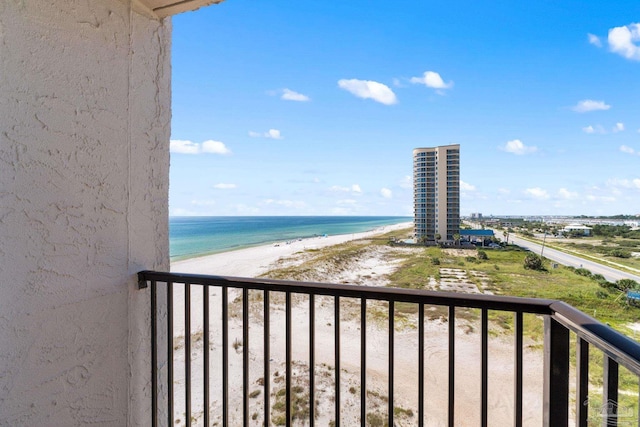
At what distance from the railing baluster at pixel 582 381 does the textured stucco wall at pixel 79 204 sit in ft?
5.64

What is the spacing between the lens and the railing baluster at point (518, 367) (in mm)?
973

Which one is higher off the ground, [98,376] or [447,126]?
[447,126]

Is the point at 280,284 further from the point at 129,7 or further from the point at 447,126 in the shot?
the point at 447,126

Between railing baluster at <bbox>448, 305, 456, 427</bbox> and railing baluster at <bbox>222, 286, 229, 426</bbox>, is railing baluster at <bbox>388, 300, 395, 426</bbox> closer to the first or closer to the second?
railing baluster at <bbox>448, 305, 456, 427</bbox>

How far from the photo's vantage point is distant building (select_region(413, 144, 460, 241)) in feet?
14.4

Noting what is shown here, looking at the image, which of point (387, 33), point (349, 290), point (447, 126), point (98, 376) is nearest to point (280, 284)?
point (349, 290)

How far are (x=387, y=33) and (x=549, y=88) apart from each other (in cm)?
389

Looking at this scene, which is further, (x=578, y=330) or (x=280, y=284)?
(x=280, y=284)

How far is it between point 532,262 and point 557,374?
2.94m

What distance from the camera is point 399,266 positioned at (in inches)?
204

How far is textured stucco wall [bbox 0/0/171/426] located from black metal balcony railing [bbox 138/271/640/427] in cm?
11

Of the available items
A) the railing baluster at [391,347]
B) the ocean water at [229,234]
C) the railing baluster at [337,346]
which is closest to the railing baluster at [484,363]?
the railing baluster at [391,347]

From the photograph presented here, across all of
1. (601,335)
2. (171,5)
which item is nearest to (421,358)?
(601,335)

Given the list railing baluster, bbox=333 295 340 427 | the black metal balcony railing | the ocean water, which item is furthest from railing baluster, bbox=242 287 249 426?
the ocean water
